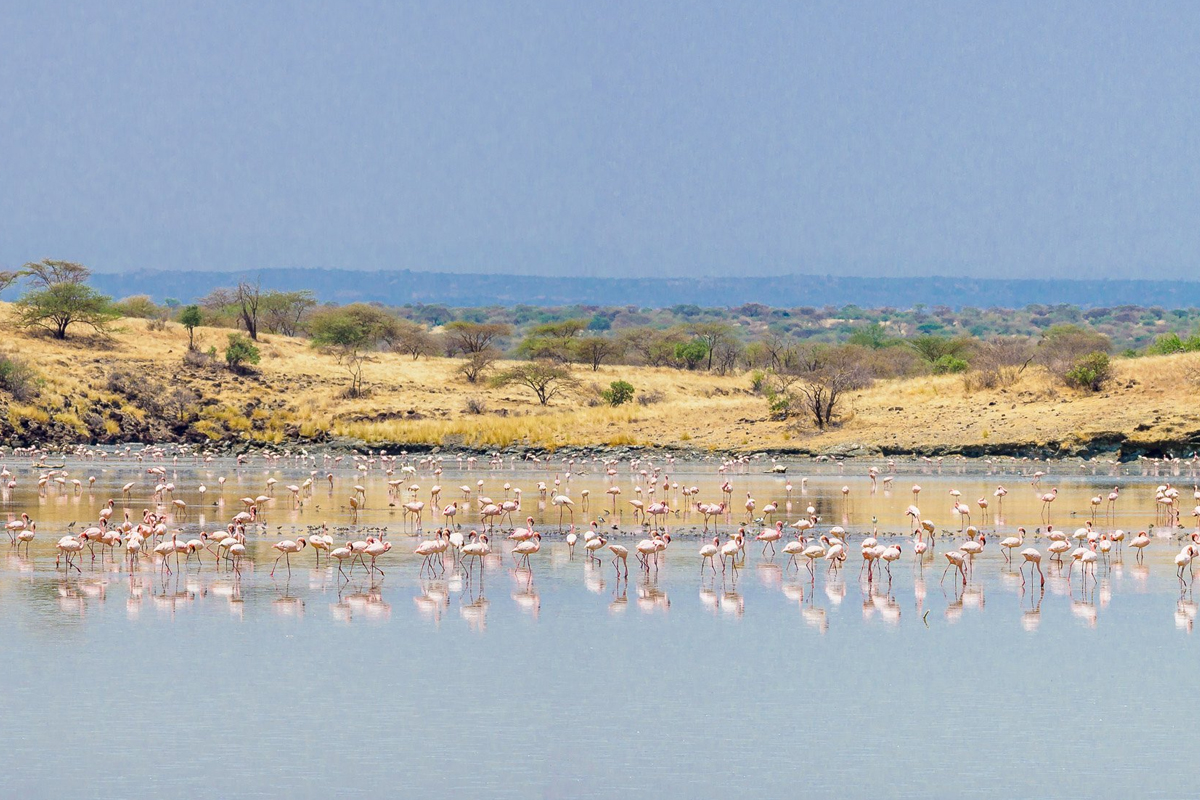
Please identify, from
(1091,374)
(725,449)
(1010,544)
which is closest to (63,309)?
(725,449)

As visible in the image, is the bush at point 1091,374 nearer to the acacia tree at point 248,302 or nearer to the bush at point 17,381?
the bush at point 17,381

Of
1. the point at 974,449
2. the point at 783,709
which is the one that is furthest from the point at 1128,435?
the point at 783,709

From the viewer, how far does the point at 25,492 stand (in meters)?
33.2

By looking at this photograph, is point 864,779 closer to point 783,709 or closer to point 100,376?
point 783,709

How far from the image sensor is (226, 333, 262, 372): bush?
62531mm

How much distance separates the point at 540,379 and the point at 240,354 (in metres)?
12.4

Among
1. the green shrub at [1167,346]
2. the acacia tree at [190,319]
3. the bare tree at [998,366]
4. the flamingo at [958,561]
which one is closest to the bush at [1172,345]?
the green shrub at [1167,346]

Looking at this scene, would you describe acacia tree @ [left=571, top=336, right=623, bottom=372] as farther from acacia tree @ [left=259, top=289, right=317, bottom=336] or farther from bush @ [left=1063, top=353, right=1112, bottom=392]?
bush @ [left=1063, top=353, right=1112, bottom=392]

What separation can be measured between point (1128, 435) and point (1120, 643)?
3029 centimetres

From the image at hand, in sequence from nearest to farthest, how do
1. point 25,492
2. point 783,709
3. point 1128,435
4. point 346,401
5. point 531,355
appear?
point 783,709 < point 25,492 < point 1128,435 < point 346,401 < point 531,355

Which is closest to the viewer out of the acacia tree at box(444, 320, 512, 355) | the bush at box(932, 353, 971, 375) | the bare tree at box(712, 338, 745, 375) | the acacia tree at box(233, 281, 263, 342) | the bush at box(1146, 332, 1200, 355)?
the bush at box(1146, 332, 1200, 355)

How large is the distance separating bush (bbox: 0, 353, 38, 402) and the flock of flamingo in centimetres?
1313

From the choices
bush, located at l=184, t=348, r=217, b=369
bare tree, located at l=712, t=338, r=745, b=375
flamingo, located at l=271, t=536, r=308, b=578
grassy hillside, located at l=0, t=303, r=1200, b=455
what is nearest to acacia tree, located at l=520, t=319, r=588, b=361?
grassy hillside, located at l=0, t=303, r=1200, b=455

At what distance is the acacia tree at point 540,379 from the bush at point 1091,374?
20801mm
